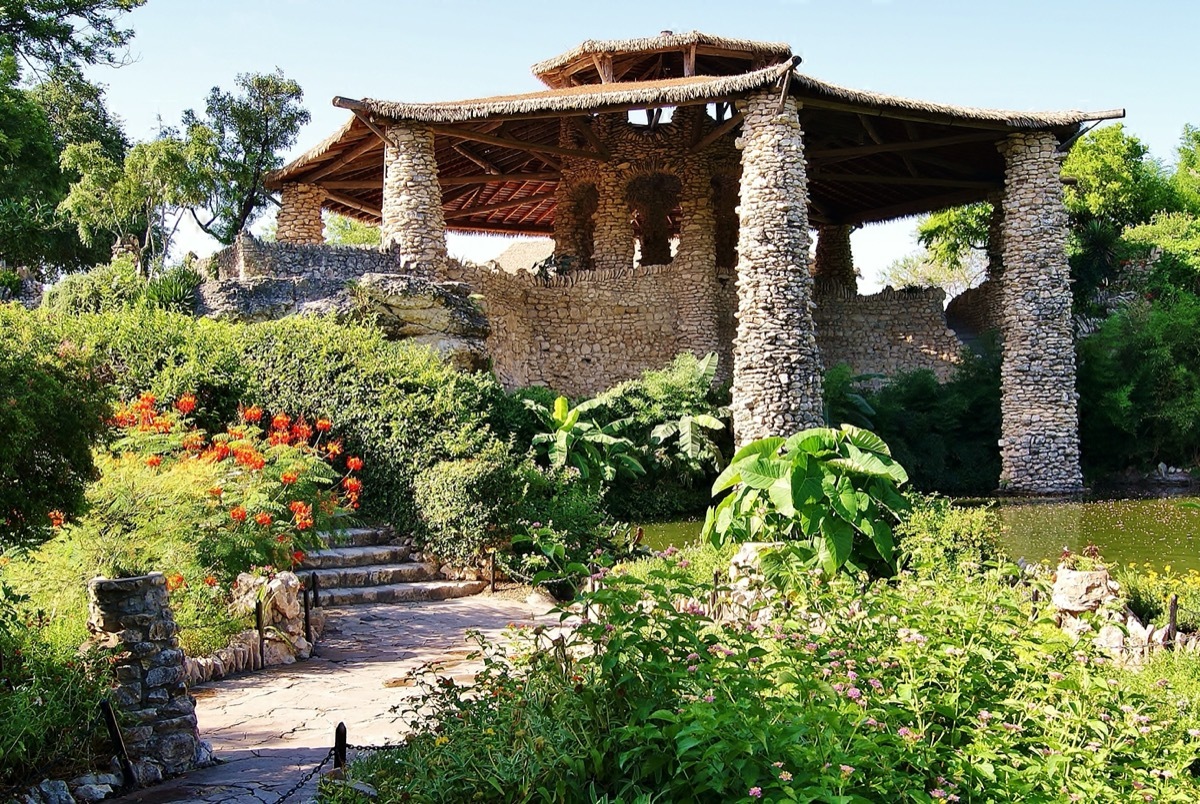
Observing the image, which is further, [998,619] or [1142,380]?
[1142,380]

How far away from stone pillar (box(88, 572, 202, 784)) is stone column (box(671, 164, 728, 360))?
17.3m

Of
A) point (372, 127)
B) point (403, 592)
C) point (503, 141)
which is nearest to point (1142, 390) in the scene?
point (503, 141)

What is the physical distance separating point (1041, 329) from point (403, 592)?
15.7m

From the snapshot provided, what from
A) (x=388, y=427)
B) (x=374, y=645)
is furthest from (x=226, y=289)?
(x=374, y=645)

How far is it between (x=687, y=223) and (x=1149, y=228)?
12999mm

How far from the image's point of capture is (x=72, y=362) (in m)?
5.59

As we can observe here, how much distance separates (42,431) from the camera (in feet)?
17.1

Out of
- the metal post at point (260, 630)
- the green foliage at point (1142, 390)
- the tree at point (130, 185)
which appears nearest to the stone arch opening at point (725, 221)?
the green foliage at point (1142, 390)

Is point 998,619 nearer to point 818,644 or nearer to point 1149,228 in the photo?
point 818,644

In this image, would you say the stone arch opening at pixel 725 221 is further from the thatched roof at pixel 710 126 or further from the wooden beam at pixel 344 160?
the wooden beam at pixel 344 160

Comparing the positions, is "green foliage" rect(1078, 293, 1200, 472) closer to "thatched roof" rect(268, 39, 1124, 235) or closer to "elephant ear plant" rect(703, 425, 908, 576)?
"thatched roof" rect(268, 39, 1124, 235)

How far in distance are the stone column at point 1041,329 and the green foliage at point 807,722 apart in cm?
1737

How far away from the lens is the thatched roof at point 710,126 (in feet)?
62.2

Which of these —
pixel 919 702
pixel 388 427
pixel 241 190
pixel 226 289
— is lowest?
pixel 919 702
